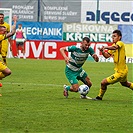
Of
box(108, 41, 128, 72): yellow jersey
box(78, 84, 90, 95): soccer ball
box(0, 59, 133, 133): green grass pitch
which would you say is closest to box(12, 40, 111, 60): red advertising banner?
box(0, 59, 133, 133): green grass pitch

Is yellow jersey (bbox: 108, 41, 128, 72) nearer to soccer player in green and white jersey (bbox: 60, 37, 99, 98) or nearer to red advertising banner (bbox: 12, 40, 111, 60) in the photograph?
soccer player in green and white jersey (bbox: 60, 37, 99, 98)

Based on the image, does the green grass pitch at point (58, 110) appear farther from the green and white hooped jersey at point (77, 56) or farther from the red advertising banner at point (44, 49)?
the red advertising banner at point (44, 49)

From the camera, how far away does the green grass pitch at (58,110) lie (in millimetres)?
12438

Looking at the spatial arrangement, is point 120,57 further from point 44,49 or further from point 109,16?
point 109,16

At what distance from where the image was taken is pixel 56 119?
1352 centimetres

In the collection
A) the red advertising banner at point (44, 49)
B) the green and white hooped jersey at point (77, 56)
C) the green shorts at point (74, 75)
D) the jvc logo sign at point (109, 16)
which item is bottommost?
the red advertising banner at point (44, 49)

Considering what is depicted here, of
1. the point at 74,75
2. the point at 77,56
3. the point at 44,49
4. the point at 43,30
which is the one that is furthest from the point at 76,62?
the point at 43,30

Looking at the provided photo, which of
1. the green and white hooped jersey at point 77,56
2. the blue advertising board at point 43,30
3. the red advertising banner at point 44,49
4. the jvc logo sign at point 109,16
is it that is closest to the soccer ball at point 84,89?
the green and white hooped jersey at point 77,56

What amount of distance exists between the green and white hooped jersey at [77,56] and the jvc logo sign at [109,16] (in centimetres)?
2804

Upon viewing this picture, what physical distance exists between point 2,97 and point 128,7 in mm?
30042

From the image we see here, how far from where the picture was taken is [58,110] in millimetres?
15086

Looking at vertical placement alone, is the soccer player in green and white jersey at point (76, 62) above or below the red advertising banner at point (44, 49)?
above

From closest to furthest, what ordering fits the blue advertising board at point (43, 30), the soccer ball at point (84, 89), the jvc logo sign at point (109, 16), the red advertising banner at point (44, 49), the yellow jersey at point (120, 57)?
the yellow jersey at point (120, 57) → the soccer ball at point (84, 89) → the red advertising banner at point (44, 49) → the blue advertising board at point (43, 30) → the jvc logo sign at point (109, 16)

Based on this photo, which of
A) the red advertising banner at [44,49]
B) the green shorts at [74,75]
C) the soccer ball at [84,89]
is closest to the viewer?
the soccer ball at [84,89]
